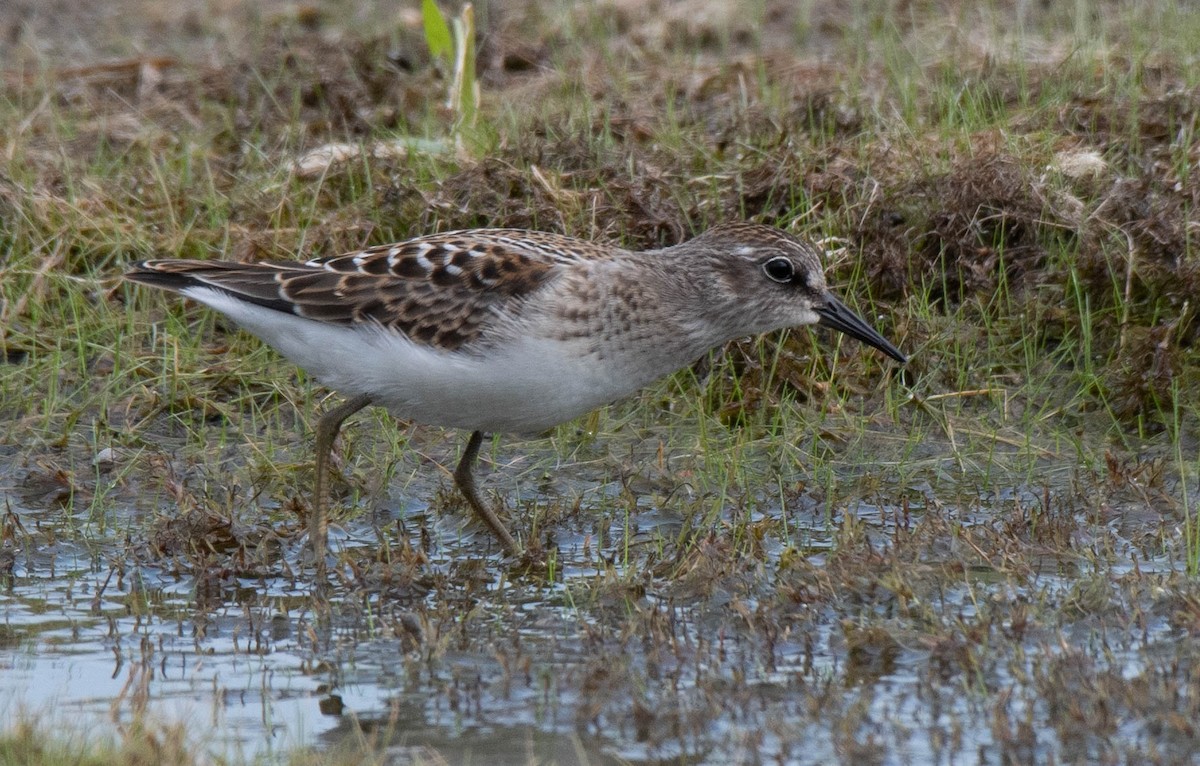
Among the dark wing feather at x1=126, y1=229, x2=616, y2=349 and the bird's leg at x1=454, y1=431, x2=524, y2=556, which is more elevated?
the dark wing feather at x1=126, y1=229, x2=616, y2=349

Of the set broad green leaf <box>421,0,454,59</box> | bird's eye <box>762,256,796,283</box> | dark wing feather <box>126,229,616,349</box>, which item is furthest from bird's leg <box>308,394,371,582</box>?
broad green leaf <box>421,0,454,59</box>

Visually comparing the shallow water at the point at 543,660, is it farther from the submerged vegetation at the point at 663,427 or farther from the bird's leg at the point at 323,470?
the bird's leg at the point at 323,470

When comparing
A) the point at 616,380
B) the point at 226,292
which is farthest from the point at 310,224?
the point at 616,380

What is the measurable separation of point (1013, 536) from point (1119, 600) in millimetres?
693

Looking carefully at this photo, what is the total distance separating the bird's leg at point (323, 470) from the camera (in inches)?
268

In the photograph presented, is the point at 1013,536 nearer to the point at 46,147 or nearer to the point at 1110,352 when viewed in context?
the point at 1110,352

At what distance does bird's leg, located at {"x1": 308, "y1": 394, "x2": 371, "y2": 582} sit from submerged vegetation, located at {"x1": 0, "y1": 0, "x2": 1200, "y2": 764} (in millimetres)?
122

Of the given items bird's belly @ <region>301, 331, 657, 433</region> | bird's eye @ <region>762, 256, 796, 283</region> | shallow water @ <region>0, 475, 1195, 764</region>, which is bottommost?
shallow water @ <region>0, 475, 1195, 764</region>

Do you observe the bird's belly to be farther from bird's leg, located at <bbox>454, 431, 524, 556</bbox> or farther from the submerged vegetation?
the submerged vegetation

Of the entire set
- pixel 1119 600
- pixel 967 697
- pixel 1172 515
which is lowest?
pixel 967 697

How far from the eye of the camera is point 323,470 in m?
6.99

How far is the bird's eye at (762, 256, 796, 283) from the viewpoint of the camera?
7070mm

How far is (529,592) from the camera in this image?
6520 millimetres

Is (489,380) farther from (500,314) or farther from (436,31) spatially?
(436,31)
